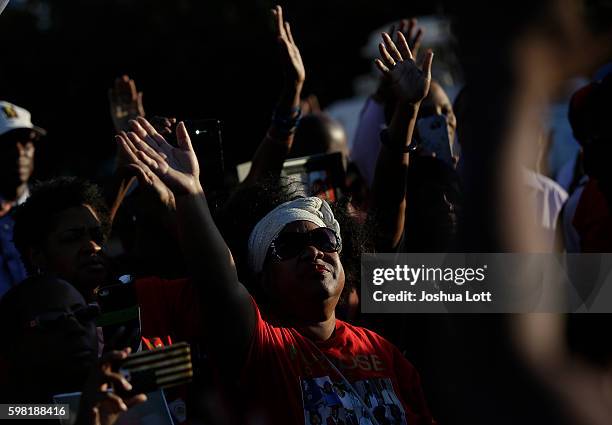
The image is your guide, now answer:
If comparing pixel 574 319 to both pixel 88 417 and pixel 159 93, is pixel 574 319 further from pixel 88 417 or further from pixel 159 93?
pixel 159 93

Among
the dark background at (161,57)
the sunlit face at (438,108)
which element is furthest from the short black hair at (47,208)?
the dark background at (161,57)

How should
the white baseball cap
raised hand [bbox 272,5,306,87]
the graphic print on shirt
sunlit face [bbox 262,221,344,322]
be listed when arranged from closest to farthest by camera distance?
the graphic print on shirt
sunlit face [bbox 262,221,344,322]
raised hand [bbox 272,5,306,87]
the white baseball cap

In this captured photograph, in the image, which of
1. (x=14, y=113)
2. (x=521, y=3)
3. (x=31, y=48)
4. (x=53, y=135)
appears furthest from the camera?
(x=31, y=48)

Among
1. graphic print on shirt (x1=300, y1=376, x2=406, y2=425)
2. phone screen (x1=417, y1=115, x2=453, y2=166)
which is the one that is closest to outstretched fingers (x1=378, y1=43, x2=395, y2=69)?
phone screen (x1=417, y1=115, x2=453, y2=166)

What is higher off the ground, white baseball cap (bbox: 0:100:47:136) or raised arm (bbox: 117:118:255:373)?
white baseball cap (bbox: 0:100:47:136)

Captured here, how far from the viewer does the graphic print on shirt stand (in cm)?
239

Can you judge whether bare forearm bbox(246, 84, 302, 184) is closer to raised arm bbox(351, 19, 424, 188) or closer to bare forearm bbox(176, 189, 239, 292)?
raised arm bbox(351, 19, 424, 188)

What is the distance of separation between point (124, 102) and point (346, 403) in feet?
7.22

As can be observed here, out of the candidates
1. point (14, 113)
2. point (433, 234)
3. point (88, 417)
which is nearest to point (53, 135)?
point (14, 113)

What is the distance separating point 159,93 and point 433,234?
16105 millimetres

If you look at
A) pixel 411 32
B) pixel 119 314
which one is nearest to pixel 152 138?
pixel 119 314

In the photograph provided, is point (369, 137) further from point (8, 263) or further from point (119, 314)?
point (119, 314)

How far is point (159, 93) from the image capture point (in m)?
18.9

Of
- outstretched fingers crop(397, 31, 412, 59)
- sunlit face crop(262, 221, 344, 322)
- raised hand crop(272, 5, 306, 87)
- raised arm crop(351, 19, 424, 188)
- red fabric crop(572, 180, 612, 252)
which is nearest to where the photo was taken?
sunlit face crop(262, 221, 344, 322)
